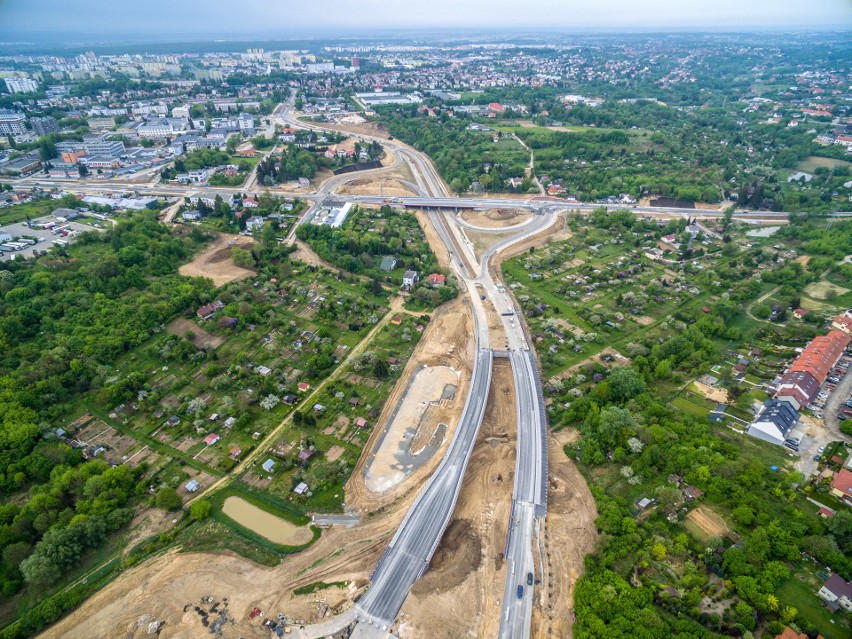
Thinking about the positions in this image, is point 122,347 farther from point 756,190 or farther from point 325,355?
point 756,190

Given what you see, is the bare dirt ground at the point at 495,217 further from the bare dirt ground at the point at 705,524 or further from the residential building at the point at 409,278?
the bare dirt ground at the point at 705,524

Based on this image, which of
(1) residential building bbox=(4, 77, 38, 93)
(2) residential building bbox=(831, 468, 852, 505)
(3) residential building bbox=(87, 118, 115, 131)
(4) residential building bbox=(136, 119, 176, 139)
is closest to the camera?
(2) residential building bbox=(831, 468, 852, 505)

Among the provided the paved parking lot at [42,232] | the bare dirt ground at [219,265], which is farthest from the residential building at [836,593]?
the paved parking lot at [42,232]

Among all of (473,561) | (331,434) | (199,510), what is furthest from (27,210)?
(473,561)

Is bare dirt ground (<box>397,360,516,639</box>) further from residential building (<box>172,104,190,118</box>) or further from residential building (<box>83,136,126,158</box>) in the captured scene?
residential building (<box>172,104,190,118</box>)

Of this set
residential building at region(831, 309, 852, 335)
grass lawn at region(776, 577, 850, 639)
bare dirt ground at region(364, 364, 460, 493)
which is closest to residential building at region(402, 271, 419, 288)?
bare dirt ground at region(364, 364, 460, 493)

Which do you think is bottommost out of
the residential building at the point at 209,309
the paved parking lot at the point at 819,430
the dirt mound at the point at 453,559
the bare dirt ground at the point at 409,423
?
the dirt mound at the point at 453,559
